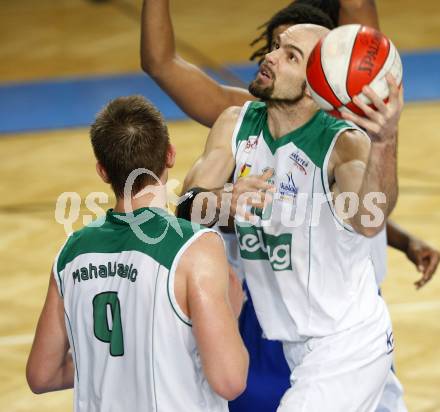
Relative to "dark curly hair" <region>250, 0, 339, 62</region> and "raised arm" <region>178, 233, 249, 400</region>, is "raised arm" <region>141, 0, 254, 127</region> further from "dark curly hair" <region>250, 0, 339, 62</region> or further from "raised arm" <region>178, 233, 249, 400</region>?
"raised arm" <region>178, 233, 249, 400</region>

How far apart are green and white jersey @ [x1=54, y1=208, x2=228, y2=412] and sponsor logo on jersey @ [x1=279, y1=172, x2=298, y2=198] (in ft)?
2.57

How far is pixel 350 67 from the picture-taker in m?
3.54

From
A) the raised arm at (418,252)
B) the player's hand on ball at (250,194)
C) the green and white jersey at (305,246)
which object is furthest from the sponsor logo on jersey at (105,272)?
the raised arm at (418,252)

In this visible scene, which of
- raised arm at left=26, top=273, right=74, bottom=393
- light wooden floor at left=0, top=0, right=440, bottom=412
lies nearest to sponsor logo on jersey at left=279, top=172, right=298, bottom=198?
raised arm at left=26, top=273, right=74, bottom=393

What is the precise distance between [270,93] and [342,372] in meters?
1.07

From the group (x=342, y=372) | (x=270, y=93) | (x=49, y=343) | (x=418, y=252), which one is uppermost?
(x=270, y=93)

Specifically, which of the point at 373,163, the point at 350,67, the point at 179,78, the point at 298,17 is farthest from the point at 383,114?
the point at 179,78

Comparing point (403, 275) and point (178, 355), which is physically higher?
point (403, 275)

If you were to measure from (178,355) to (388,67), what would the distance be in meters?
1.15

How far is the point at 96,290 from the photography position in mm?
3311

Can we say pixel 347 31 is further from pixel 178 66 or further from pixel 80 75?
pixel 80 75

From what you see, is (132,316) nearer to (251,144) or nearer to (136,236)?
(136,236)

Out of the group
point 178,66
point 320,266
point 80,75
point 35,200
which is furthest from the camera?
point 80,75

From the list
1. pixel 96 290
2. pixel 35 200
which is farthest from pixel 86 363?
pixel 35 200
